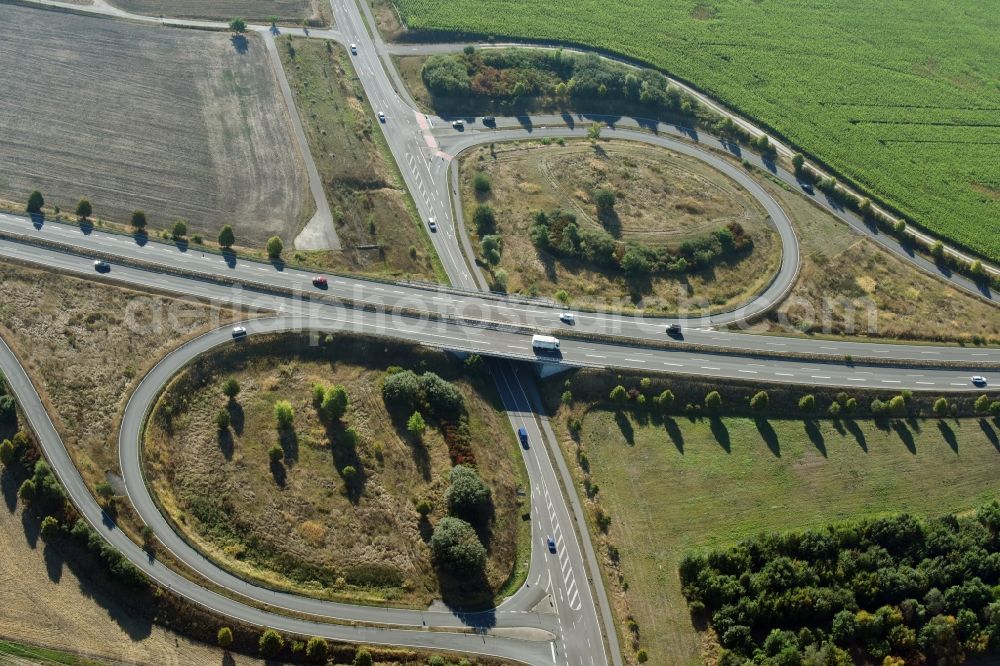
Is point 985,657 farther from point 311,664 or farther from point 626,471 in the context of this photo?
point 311,664

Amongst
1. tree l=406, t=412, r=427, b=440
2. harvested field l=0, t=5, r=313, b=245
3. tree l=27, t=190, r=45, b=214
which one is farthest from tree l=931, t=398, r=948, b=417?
tree l=27, t=190, r=45, b=214

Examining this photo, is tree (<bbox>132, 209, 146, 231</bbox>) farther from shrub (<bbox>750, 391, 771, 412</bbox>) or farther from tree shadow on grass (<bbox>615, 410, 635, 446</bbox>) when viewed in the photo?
shrub (<bbox>750, 391, 771, 412</bbox>)

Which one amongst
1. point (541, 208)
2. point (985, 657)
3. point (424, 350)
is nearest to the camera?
point (985, 657)

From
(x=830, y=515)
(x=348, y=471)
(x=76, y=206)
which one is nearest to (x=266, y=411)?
(x=348, y=471)

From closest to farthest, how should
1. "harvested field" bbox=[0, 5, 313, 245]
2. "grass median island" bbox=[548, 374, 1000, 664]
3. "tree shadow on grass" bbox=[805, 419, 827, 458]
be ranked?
"grass median island" bbox=[548, 374, 1000, 664]
"tree shadow on grass" bbox=[805, 419, 827, 458]
"harvested field" bbox=[0, 5, 313, 245]

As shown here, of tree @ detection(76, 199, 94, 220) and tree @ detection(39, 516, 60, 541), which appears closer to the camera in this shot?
tree @ detection(39, 516, 60, 541)

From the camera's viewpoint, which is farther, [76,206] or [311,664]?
[76,206]
